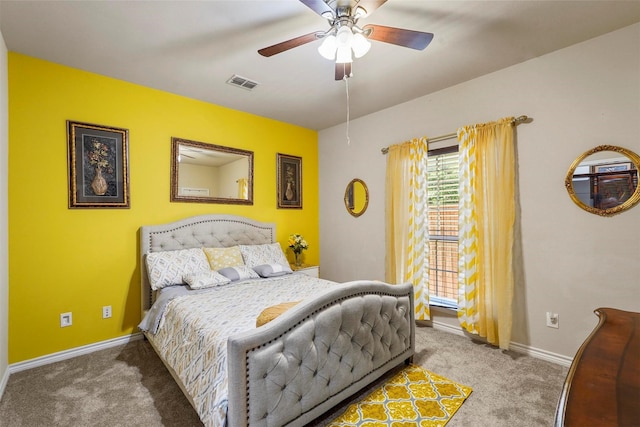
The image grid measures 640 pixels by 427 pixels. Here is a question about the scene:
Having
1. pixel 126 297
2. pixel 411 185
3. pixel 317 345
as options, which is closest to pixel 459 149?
pixel 411 185

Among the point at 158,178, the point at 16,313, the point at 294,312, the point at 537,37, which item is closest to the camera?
the point at 294,312

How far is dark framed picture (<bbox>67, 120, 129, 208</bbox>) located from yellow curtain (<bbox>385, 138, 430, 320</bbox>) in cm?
297

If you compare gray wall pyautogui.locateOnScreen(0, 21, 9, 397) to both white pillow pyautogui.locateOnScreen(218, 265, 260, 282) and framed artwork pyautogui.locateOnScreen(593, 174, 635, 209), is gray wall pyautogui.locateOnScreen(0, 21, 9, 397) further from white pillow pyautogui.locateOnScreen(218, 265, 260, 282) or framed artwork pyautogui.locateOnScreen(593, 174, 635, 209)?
framed artwork pyautogui.locateOnScreen(593, 174, 635, 209)

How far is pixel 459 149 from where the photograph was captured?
304 cm

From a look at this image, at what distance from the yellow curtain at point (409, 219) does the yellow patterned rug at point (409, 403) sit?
1199mm

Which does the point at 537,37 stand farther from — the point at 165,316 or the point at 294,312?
the point at 165,316

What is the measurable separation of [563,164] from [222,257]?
3.37m

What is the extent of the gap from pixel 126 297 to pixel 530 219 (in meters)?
4.01

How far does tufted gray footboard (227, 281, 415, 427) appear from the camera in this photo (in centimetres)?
142

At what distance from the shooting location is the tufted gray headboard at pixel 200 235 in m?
3.02

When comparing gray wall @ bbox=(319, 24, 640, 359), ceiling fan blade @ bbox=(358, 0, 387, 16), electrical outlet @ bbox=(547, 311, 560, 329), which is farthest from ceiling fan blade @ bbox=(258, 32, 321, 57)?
electrical outlet @ bbox=(547, 311, 560, 329)

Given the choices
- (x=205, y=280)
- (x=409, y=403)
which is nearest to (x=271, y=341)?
(x=409, y=403)

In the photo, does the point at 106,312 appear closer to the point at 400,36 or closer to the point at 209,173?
the point at 209,173

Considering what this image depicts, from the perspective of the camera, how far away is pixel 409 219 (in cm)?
343
